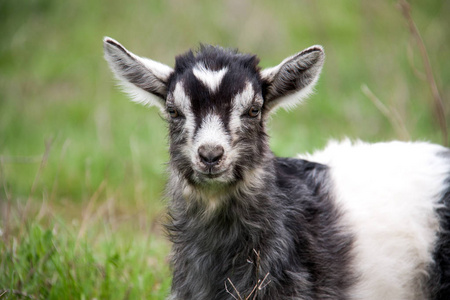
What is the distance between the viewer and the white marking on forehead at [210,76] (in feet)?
12.1

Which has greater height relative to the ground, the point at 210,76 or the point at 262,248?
the point at 210,76

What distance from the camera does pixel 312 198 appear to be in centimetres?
420

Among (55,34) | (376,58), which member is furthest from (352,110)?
(55,34)

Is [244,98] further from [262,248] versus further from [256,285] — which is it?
[256,285]

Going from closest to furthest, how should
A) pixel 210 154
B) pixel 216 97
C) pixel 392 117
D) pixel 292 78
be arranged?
pixel 210 154 → pixel 216 97 → pixel 292 78 → pixel 392 117

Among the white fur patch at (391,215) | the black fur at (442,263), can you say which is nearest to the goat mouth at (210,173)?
the white fur patch at (391,215)

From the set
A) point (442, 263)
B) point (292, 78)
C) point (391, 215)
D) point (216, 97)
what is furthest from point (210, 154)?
point (442, 263)

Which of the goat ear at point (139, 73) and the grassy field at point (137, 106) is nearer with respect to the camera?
the goat ear at point (139, 73)

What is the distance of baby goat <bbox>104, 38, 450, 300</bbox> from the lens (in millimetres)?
3703

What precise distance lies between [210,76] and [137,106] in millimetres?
6558

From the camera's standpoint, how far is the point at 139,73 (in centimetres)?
407

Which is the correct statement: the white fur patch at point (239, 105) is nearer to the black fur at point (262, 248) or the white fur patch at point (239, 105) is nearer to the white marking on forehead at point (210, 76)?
the white marking on forehead at point (210, 76)

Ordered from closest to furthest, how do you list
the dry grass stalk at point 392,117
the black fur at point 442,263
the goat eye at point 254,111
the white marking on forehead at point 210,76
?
the white marking on forehead at point 210,76 < the goat eye at point 254,111 < the black fur at point 442,263 < the dry grass stalk at point 392,117

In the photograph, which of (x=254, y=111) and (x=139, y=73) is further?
(x=139, y=73)
